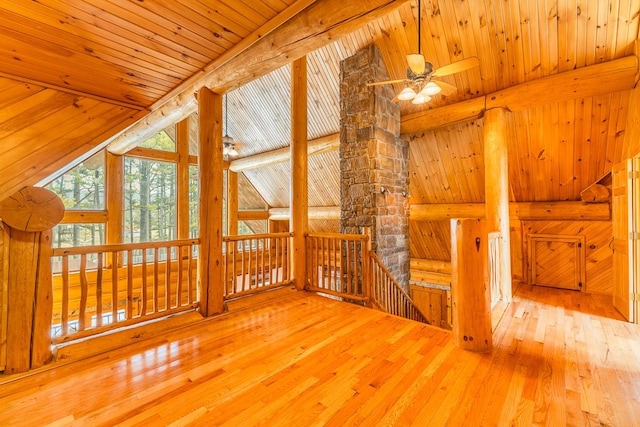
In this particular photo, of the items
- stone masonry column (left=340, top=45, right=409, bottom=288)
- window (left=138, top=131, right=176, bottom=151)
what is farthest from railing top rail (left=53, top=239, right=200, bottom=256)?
window (left=138, top=131, right=176, bottom=151)

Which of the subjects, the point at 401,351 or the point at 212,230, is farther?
the point at 212,230

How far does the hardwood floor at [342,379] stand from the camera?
1650mm

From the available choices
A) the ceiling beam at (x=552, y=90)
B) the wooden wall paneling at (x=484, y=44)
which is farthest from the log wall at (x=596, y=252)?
the wooden wall paneling at (x=484, y=44)

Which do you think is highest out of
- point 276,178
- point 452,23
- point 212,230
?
point 452,23

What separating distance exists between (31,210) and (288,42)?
2432 mm

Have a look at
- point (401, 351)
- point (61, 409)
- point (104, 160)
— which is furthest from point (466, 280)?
point (104, 160)

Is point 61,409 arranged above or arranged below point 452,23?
below

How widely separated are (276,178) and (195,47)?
238 inches

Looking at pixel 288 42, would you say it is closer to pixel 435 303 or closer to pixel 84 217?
pixel 84 217

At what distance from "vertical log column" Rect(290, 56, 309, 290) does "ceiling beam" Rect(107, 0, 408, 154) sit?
1.42 metres

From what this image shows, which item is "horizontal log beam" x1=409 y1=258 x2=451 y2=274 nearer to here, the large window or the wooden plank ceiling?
the wooden plank ceiling

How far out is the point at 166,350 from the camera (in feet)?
8.12

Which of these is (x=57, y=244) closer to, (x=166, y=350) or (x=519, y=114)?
(x=166, y=350)

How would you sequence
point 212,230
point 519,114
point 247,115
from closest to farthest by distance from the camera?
point 212,230 < point 519,114 < point 247,115
